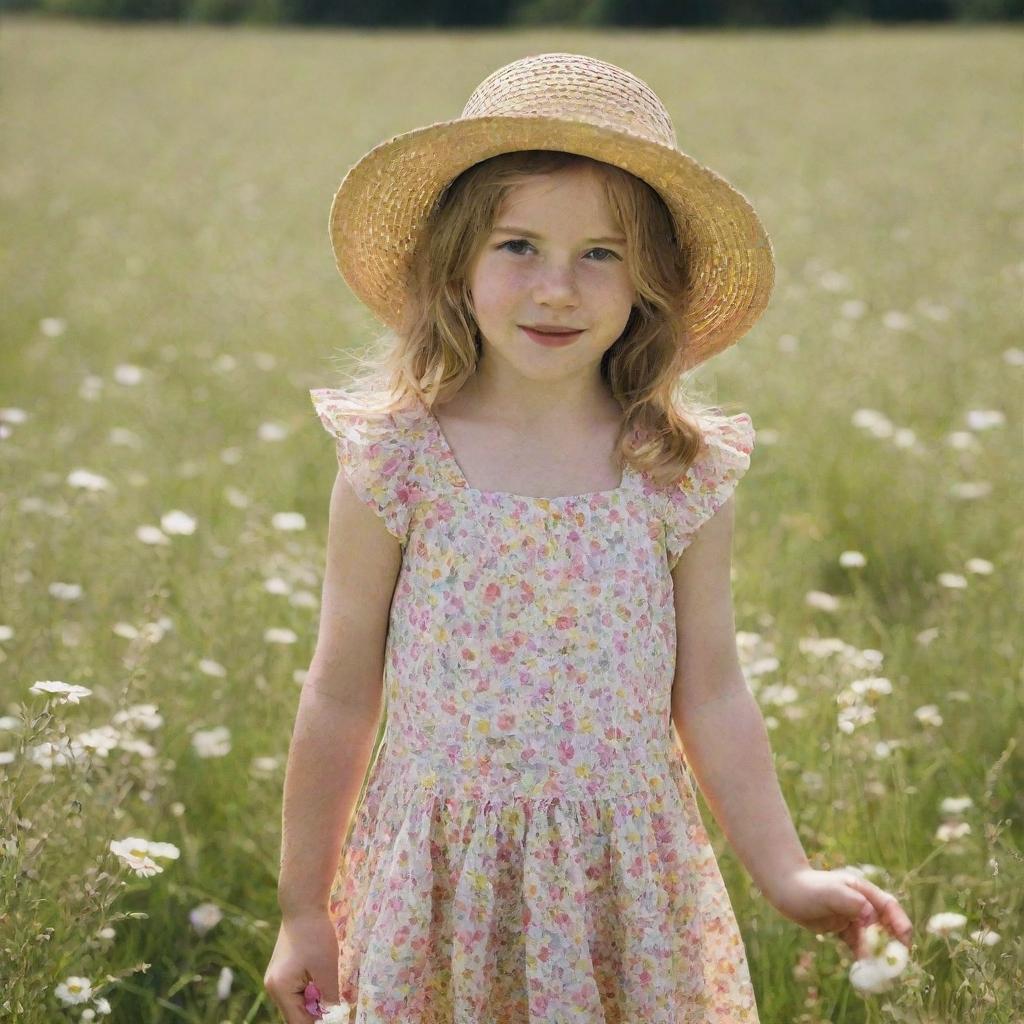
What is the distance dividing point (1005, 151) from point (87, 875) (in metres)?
10.7

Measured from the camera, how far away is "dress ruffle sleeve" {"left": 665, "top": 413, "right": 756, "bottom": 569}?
6.27 feet

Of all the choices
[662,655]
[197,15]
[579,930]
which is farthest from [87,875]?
[197,15]

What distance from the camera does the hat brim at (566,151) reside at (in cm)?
176

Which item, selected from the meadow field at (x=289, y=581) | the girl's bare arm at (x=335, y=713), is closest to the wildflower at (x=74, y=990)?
the meadow field at (x=289, y=581)

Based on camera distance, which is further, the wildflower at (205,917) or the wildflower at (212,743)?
the wildflower at (212,743)

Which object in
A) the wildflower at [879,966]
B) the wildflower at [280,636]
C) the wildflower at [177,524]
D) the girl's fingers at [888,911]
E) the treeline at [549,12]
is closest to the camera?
the wildflower at [879,966]

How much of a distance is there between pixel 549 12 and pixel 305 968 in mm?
46076

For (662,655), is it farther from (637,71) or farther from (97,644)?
(637,71)

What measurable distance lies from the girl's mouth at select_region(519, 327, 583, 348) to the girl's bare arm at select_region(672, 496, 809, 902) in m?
0.32

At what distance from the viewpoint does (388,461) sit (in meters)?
1.86

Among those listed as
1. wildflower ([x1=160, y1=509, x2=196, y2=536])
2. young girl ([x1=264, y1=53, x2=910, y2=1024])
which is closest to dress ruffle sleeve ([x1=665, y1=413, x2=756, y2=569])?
young girl ([x1=264, y1=53, x2=910, y2=1024])

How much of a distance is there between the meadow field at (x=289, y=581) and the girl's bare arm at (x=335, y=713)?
0.18 m

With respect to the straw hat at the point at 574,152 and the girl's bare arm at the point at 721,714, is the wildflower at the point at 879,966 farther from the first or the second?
the straw hat at the point at 574,152

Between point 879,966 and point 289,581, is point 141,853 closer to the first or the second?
point 879,966
